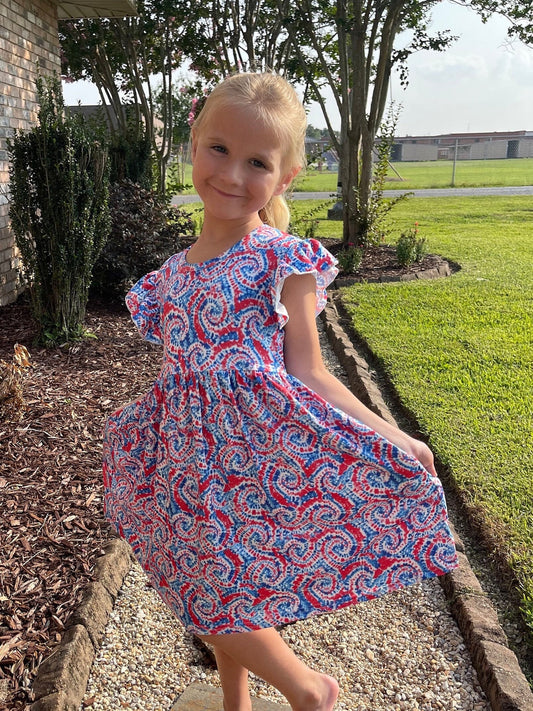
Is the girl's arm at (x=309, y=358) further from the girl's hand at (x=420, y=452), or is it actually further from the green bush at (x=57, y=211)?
the green bush at (x=57, y=211)

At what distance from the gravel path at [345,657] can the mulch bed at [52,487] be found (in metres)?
0.20

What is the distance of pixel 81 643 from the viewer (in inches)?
82.8

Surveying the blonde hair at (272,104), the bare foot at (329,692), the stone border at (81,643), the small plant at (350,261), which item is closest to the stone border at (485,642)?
the bare foot at (329,692)

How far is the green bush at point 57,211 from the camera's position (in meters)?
4.95

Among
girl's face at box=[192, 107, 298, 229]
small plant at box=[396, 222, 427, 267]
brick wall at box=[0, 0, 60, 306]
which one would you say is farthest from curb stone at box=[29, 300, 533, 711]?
small plant at box=[396, 222, 427, 267]

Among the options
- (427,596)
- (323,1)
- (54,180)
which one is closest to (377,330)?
(54,180)

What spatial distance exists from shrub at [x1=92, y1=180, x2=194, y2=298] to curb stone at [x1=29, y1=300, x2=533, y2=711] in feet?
14.2

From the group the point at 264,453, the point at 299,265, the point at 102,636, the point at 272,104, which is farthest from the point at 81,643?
the point at 272,104

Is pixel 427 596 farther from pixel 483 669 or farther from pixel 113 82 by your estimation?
pixel 113 82

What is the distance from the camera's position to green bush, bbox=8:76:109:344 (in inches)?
195

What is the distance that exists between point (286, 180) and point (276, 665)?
3.70 ft

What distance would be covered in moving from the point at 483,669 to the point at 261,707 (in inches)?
27.4

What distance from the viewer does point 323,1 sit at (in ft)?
29.4

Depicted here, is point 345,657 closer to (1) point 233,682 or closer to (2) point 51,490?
(1) point 233,682
